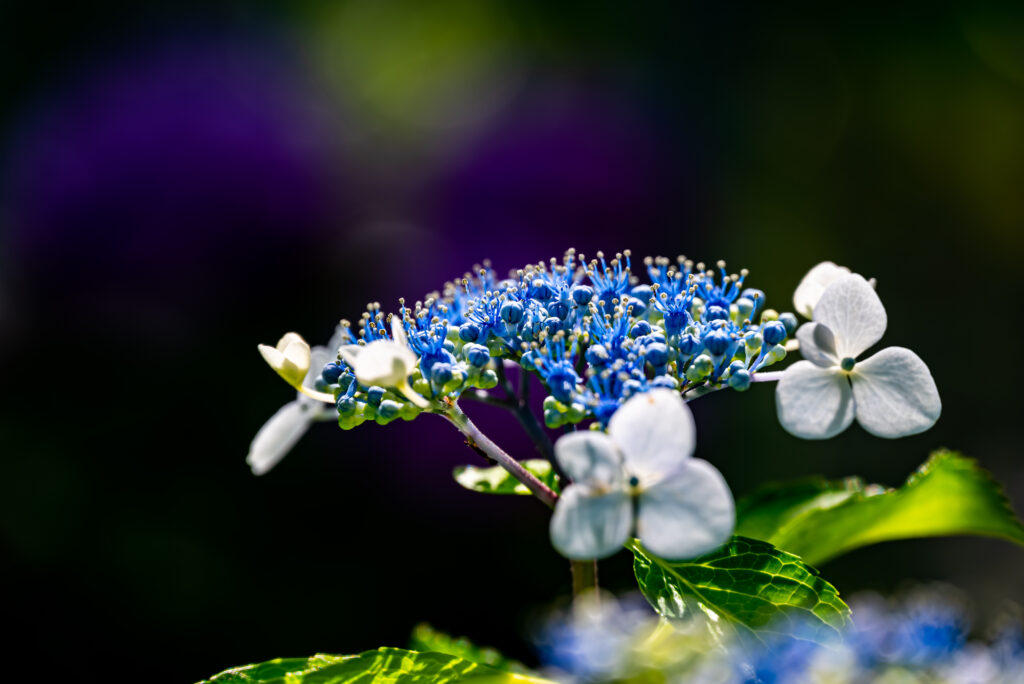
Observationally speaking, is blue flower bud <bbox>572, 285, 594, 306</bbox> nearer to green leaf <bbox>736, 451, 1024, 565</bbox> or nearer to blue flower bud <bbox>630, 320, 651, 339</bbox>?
blue flower bud <bbox>630, 320, 651, 339</bbox>

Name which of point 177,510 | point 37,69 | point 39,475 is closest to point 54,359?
point 39,475

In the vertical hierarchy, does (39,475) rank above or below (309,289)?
below

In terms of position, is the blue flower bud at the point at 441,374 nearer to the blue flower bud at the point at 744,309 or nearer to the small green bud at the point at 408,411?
the small green bud at the point at 408,411

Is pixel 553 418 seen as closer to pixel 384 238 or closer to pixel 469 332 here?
pixel 469 332

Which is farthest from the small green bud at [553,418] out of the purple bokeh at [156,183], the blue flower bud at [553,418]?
the purple bokeh at [156,183]

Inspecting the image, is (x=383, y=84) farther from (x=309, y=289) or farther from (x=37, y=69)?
(x=37, y=69)

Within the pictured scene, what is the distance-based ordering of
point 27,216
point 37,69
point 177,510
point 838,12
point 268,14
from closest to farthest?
1. point 177,510
2. point 27,216
3. point 37,69
4. point 268,14
5. point 838,12

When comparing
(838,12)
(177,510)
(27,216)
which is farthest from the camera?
(838,12)

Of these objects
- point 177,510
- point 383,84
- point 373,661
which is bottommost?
point 373,661
